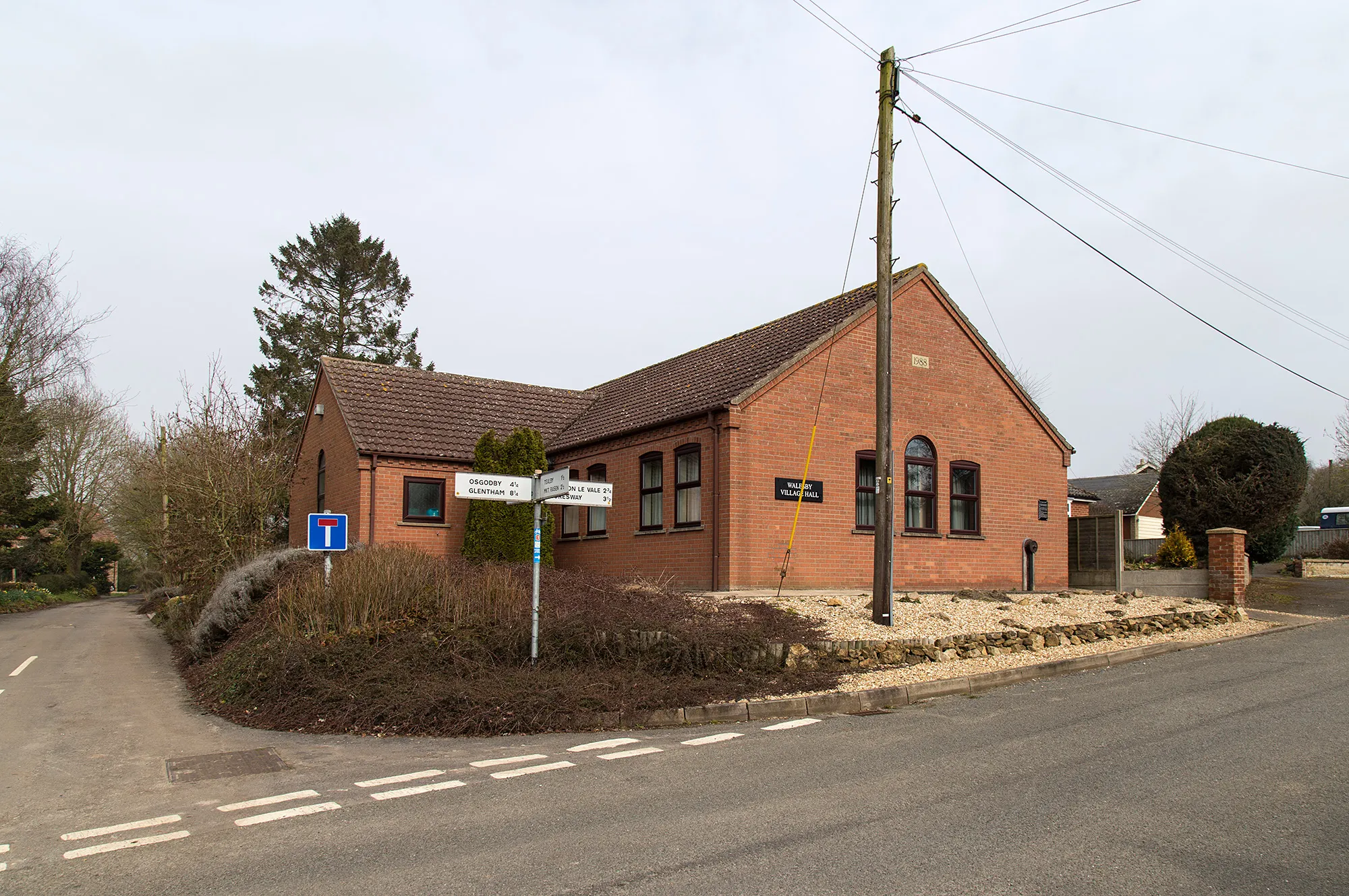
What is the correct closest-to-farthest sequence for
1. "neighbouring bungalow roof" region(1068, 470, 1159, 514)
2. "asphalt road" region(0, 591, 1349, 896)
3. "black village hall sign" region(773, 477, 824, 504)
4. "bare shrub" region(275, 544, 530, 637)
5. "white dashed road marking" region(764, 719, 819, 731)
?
"asphalt road" region(0, 591, 1349, 896), "white dashed road marking" region(764, 719, 819, 731), "bare shrub" region(275, 544, 530, 637), "black village hall sign" region(773, 477, 824, 504), "neighbouring bungalow roof" region(1068, 470, 1159, 514)

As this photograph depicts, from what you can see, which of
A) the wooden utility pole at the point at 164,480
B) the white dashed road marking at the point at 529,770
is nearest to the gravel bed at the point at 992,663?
the white dashed road marking at the point at 529,770

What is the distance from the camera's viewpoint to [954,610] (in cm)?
1534

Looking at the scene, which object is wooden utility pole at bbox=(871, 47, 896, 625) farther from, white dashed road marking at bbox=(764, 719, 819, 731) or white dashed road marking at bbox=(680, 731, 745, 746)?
white dashed road marking at bbox=(680, 731, 745, 746)

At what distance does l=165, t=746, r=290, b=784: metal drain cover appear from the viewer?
788cm

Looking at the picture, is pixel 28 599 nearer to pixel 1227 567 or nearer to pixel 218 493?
pixel 218 493

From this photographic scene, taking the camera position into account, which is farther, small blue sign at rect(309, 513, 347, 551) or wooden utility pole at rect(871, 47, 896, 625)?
wooden utility pole at rect(871, 47, 896, 625)

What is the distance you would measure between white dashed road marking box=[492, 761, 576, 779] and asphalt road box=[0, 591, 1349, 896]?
0.12 m

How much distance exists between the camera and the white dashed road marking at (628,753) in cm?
819

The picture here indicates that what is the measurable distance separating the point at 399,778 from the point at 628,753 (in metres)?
1.96

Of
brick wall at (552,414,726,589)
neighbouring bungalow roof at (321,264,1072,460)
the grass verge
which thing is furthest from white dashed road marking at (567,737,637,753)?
the grass verge

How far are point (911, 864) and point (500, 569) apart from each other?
968 centimetres

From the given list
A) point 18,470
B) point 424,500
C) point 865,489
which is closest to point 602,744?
point 865,489

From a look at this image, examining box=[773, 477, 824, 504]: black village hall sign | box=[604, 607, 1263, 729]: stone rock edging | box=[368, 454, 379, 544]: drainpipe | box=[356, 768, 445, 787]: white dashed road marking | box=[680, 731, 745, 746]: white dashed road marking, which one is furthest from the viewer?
box=[368, 454, 379, 544]: drainpipe

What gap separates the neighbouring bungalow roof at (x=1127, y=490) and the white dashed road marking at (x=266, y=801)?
43809mm
